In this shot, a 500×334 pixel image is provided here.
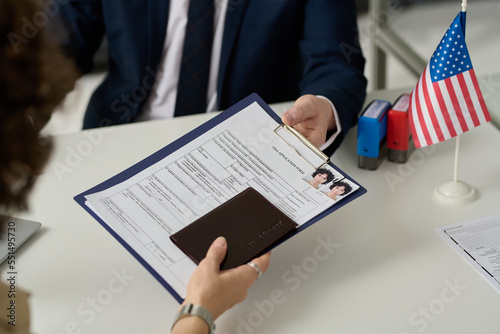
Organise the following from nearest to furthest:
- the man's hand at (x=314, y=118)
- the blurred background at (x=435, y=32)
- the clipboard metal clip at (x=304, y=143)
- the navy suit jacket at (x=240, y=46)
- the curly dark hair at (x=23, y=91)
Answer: the curly dark hair at (x=23, y=91)
the clipboard metal clip at (x=304, y=143)
the man's hand at (x=314, y=118)
the navy suit jacket at (x=240, y=46)
the blurred background at (x=435, y=32)

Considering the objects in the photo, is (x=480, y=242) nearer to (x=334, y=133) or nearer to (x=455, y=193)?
(x=455, y=193)

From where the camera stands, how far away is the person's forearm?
0.78m

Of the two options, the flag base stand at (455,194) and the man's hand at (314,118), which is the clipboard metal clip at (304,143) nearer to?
the man's hand at (314,118)

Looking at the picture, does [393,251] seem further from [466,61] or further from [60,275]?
[60,275]

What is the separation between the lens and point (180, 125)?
4.65 feet

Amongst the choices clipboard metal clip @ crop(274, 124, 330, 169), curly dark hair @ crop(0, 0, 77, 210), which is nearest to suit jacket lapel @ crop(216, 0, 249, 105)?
clipboard metal clip @ crop(274, 124, 330, 169)

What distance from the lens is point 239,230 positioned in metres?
0.93

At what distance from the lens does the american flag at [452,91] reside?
1.05m

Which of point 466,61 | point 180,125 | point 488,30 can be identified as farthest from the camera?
point 488,30

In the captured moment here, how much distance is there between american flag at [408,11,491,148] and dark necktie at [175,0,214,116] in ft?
2.06

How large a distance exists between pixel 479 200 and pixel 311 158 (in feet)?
1.18

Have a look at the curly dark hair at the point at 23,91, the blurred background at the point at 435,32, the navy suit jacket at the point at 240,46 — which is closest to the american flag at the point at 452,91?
the navy suit jacket at the point at 240,46

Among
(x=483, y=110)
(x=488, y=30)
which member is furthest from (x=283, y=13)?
(x=488, y=30)

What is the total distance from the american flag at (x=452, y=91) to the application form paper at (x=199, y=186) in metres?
0.24
